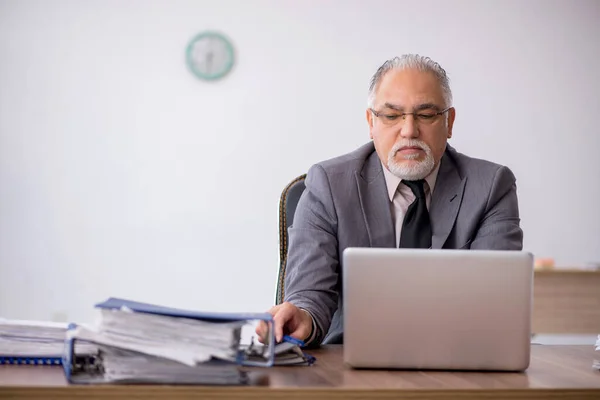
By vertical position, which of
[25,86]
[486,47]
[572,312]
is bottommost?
[572,312]

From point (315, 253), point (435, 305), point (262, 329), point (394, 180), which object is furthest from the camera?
point (394, 180)

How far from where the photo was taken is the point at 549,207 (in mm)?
5180

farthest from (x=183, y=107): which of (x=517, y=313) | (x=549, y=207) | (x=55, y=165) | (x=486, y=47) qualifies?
(x=517, y=313)

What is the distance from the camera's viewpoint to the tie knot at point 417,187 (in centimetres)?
191

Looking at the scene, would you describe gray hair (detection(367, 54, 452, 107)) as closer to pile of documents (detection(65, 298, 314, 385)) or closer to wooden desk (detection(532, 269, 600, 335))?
pile of documents (detection(65, 298, 314, 385))

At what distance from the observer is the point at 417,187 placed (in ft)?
6.29

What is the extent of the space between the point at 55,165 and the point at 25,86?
0.49 m

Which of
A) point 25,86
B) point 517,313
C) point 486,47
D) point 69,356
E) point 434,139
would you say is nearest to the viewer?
point 69,356

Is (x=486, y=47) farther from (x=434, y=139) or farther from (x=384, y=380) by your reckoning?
(x=384, y=380)

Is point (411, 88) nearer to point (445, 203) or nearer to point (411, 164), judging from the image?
point (411, 164)

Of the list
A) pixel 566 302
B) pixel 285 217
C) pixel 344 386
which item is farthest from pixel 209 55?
pixel 344 386

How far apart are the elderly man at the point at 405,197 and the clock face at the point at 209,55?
292 centimetres

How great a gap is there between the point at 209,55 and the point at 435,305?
3.82 m

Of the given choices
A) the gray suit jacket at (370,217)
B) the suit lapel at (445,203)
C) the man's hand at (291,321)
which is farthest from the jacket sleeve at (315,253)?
the suit lapel at (445,203)
